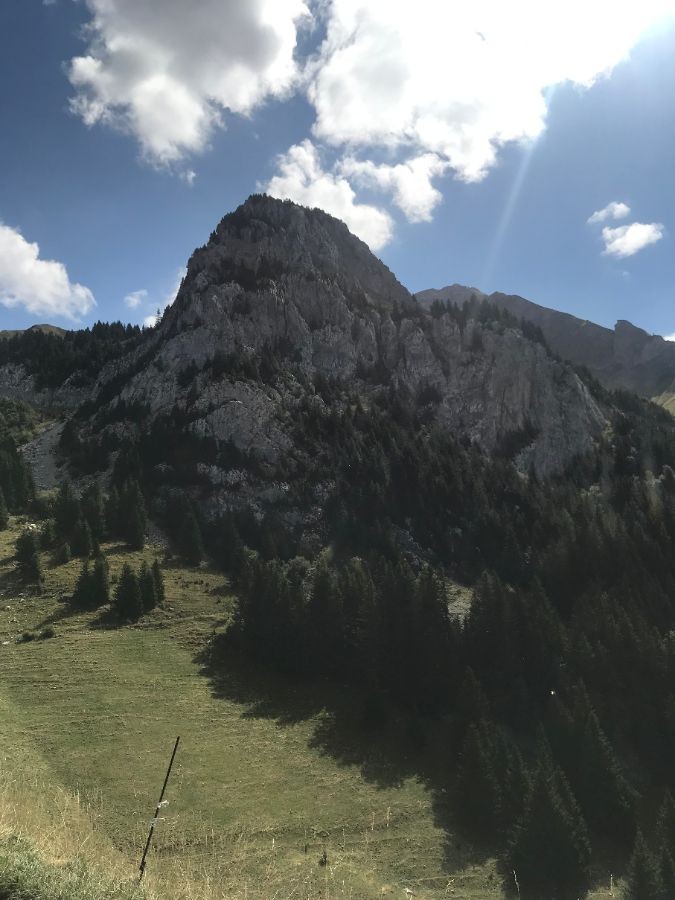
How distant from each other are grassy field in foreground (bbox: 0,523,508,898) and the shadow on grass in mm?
284

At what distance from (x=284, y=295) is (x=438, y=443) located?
78381mm

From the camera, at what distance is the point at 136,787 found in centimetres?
3509

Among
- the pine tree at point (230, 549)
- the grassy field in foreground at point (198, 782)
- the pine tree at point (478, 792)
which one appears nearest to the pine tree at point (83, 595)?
the grassy field in foreground at point (198, 782)

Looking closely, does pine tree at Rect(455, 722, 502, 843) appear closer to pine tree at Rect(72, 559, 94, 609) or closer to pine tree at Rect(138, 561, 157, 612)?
pine tree at Rect(138, 561, 157, 612)

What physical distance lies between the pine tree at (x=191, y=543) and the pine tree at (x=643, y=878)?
3051 inches

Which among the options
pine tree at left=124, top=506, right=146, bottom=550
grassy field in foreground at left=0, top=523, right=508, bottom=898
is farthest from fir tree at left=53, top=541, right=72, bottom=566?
grassy field in foreground at left=0, top=523, right=508, bottom=898

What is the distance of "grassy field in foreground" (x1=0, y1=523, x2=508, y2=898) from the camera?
93.5ft

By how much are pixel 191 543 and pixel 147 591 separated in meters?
25.1

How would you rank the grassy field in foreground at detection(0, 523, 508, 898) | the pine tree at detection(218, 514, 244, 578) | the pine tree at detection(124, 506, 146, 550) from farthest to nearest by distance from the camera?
the pine tree at detection(124, 506, 146, 550)
the pine tree at detection(218, 514, 244, 578)
the grassy field in foreground at detection(0, 523, 508, 898)

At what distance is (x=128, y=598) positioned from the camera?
222 feet

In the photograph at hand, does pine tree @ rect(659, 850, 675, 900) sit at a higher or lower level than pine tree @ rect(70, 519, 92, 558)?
lower

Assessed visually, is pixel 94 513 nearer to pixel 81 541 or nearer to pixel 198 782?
pixel 81 541

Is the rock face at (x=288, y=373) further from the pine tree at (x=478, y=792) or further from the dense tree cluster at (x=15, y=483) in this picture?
the pine tree at (x=478, y=792)

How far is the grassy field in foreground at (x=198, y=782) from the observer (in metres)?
28.5
